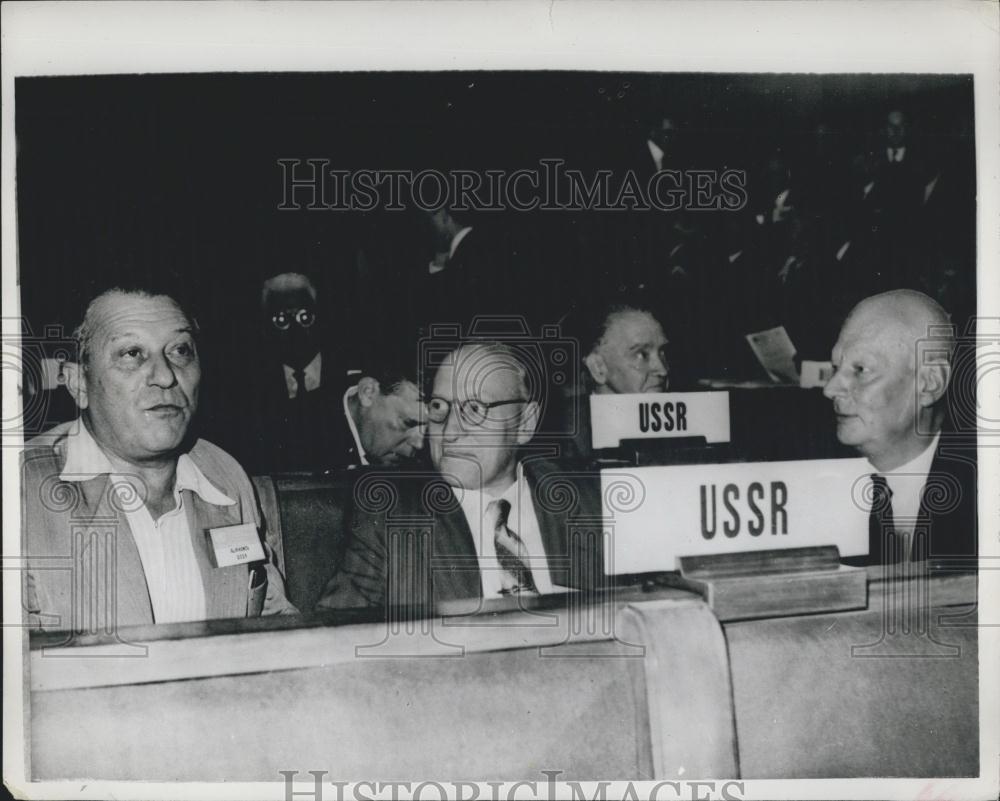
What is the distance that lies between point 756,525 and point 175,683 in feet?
4.83

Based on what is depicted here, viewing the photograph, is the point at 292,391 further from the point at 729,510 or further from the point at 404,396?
the point at 729,510

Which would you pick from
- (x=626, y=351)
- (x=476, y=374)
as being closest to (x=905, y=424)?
(x=626, y=351)

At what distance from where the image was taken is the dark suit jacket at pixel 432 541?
2.17m

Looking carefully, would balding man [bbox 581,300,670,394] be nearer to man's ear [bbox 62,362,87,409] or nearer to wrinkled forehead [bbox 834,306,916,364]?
wrinkled forehead [bbox 834,306,916,364]

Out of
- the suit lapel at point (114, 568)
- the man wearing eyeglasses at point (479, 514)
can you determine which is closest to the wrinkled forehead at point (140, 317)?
the suit lapel at point (114, 568)

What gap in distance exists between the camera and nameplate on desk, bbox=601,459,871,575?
2201mm

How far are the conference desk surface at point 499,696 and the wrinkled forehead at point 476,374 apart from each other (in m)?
0.52

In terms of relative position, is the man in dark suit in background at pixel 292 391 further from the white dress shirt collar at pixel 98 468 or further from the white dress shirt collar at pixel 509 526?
the white dress shirt collar at pixel 509 526

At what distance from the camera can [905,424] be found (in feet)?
7.38

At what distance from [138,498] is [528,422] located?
0.97m

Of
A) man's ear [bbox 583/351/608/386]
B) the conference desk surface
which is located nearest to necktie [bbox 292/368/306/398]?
the conference desk surface

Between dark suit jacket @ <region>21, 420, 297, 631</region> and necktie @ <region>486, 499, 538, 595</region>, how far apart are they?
52 centimetres

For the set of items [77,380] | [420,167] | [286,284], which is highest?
[420,167]

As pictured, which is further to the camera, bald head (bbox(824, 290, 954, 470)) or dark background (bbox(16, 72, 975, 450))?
bald head (bbox(824, 290, 954, 470))
